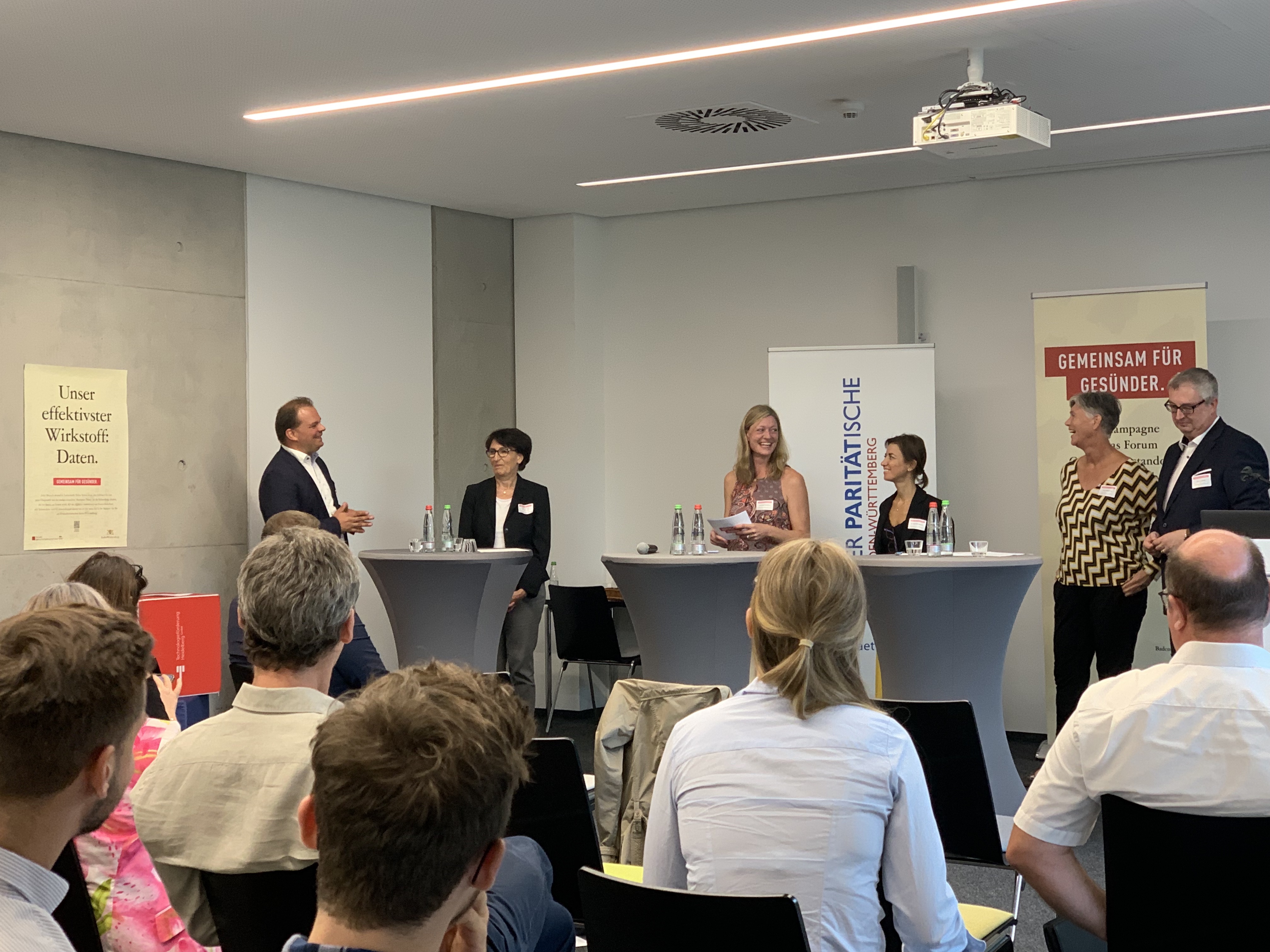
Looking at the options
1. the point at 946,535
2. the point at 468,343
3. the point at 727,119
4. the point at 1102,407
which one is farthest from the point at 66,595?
the point at 468,343

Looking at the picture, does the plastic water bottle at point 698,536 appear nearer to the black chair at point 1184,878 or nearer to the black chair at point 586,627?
the black chair at point 586,627

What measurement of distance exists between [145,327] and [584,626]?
9.30ft

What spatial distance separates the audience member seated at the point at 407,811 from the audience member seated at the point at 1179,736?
1.34 metres

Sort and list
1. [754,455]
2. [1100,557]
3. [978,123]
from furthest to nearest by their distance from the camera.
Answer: [754,455] → [1100,557] → [978,123]

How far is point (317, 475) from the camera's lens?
6.92m

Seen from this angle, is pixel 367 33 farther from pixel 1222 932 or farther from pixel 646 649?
pixel 1222 932

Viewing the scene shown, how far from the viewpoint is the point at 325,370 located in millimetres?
7508

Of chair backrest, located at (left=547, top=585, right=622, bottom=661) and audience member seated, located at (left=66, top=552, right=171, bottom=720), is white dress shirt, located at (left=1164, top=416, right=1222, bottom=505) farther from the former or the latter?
audience member seated, located at (left=66, top=552, right=171, bottom=720)

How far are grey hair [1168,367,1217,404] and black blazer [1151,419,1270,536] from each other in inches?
5.4

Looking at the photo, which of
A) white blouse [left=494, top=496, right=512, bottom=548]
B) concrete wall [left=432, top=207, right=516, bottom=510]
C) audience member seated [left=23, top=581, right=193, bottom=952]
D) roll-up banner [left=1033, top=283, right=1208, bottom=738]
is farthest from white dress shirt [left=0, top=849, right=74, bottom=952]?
concrete wall [left=432, top=207, right=516, bottom=510]

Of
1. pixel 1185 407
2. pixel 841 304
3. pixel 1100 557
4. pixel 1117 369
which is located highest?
pixel 841 304

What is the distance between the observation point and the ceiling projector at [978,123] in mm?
4902

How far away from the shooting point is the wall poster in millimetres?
6180

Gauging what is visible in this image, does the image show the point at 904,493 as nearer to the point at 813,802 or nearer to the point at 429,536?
the point at 429,536
